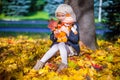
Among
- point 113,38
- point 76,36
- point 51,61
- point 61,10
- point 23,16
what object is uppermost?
point 61,10

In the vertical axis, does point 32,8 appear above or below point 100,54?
below

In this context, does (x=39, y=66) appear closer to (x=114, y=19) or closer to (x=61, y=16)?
(x=61, y=16)

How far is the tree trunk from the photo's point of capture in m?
6.67

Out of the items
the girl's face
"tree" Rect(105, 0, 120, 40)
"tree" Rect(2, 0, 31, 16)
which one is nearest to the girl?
the girl's face

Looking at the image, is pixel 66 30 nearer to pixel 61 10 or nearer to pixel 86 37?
pixel 61 10

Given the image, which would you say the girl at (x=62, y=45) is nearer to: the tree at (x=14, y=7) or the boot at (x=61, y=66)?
the boot at (x=61, y=66)

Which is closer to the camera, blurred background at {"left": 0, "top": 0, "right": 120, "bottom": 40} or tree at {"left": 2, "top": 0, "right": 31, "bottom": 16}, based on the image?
blurred background at {"left": 0, "top": 0, "right": 120, "bottom": 40}

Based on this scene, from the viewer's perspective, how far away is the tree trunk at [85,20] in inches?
263

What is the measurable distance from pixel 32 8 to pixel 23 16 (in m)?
3.95

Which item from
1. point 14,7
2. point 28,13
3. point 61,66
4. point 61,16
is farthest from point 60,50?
point 28,13

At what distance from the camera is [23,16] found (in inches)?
1542

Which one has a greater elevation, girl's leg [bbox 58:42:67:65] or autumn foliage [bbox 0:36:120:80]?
girl's leg [bbox 58:42:67:65]

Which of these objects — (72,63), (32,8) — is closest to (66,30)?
(72,63)

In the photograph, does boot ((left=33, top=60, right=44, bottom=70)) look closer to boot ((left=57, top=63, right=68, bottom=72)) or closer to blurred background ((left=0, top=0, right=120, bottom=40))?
boot ((left=57, top=63, right=68, bottom=72))
